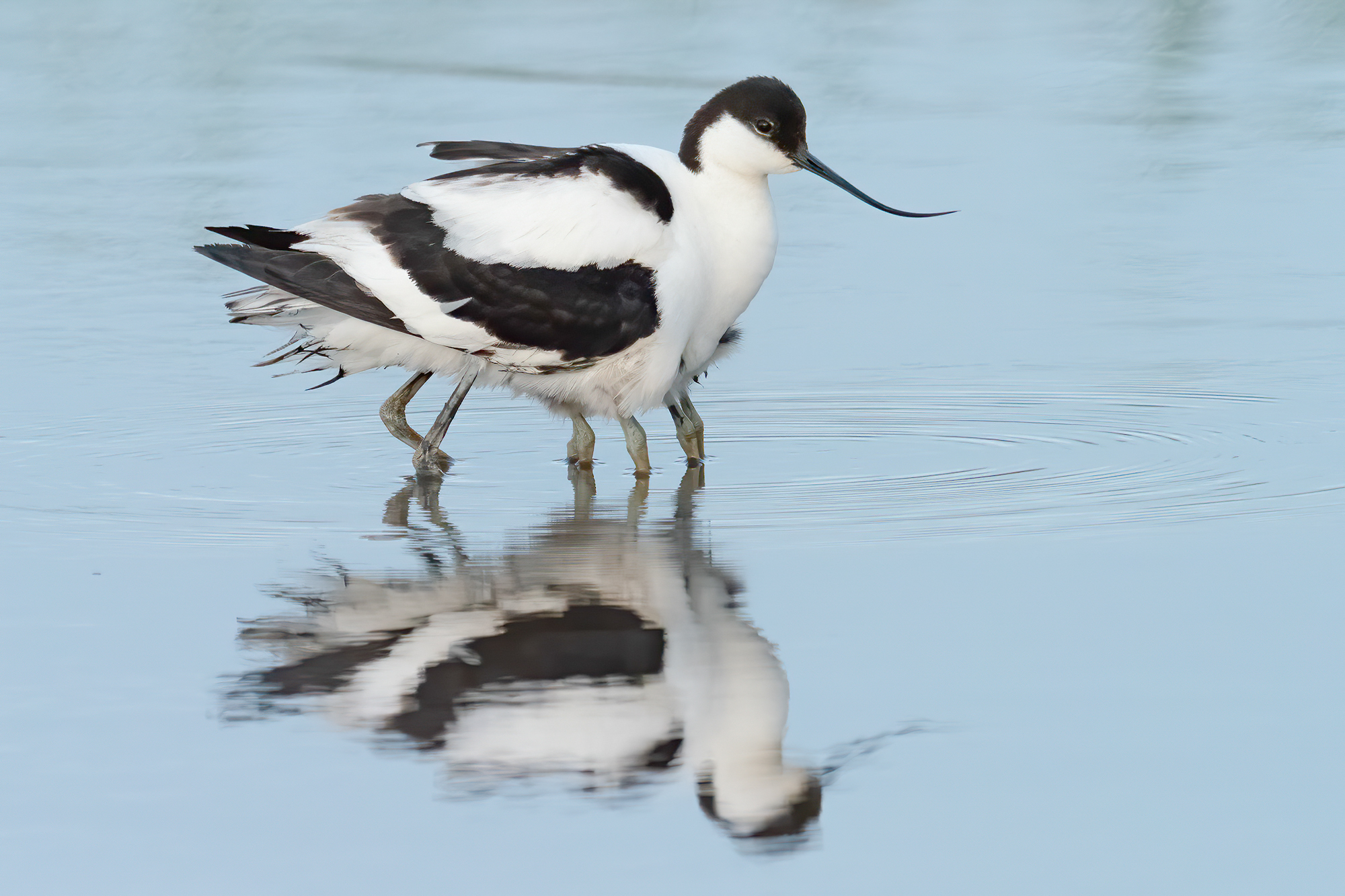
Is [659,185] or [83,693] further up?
[659,185]

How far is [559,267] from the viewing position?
7.47m

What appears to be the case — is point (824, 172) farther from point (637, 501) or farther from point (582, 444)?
point (637, 501)

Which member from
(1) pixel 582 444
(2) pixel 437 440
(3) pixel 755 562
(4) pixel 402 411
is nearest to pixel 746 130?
(1) pixel 582 444

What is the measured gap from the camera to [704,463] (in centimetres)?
789

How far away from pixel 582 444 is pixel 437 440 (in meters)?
0.56

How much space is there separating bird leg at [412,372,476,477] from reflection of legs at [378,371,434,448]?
30 centimetres

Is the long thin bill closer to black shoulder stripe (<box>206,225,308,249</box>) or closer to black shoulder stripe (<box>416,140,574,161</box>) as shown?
black shoulder stripe (<box>416,140,574,161</box>)

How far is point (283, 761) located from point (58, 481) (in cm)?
305

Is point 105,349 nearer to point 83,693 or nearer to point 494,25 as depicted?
point 83,693

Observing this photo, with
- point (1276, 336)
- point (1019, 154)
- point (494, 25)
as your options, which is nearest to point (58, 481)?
point (1276, 336)

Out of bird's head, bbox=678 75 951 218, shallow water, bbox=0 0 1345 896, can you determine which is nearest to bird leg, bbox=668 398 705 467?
shallow water, bbox=0 0 1345 896

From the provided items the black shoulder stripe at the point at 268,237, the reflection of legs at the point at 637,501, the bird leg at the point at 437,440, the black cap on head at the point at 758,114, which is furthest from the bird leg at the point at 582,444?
the black shoulder stripe at the point at 268,237

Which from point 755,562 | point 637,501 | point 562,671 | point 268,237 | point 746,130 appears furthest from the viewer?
point 746,130

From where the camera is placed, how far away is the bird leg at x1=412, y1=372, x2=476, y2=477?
7.72 meters
